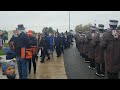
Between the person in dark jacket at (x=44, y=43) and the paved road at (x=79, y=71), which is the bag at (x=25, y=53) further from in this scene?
the person in dark jacket at (x=44, y=43)

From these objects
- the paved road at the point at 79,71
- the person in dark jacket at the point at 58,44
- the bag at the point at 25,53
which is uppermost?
the bag at the point at 25,53

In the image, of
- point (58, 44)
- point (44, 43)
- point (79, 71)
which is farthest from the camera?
point (58, 44)

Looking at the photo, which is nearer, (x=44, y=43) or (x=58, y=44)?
(x=44, y=43)

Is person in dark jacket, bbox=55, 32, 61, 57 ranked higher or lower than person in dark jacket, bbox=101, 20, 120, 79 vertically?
lower

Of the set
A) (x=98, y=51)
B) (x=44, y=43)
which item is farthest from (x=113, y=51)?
(x=44, y=43)

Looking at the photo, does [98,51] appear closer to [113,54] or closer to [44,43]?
[113,54]

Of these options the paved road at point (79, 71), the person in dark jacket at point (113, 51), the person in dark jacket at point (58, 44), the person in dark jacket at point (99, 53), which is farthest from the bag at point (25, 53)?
the person in dark jacket at point (58, 44)

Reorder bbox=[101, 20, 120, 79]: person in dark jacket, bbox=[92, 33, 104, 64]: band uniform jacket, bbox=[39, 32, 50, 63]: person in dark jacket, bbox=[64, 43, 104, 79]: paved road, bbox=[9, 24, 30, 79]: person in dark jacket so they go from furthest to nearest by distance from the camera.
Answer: bbox=[39, 32, 50, 63]: person in dark jacket < bbox=[64, 43, 104, 79]: paved road < bbox=[92, 33, 104, 64]: band uniform jacket < bbox=[9, 24, 30, 79]: person in dark jacket < bbox=[101, 20, 120, 79]: person in dark jacket

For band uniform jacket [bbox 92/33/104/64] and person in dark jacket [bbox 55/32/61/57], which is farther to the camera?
person in dark jacket [bbox 55/32/61/57]

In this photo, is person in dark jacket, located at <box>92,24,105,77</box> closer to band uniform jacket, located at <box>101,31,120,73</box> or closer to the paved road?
the paved road

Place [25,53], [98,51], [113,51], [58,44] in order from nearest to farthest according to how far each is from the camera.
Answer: [113,51]
[25,53]
[98,51]
[58,44]

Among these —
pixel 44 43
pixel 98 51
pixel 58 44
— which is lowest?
pixel 58 44

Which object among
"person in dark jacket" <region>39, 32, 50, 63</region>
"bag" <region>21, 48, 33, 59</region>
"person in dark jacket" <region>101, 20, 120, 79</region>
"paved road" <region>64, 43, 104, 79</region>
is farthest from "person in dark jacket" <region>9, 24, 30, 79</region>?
"person in dark jacket" <region>39, 32, 50, 63</region>
